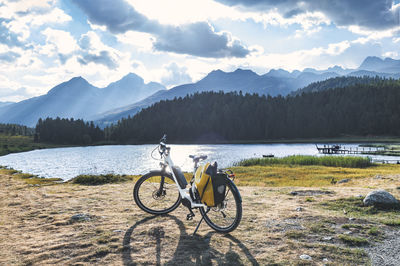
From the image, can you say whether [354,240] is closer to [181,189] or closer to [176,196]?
[181,189]

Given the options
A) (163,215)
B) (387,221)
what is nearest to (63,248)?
(163,215)

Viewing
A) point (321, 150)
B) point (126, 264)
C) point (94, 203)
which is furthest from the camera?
point (321, 150)

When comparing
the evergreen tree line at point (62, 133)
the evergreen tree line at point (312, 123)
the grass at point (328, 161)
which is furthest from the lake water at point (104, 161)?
the evergreen tree line at point (312, 123)

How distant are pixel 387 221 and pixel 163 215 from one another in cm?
618

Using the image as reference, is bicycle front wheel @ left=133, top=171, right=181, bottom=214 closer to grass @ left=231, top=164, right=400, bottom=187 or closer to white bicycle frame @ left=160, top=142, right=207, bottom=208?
white bicycle frame @ left=160, top=142, right=207, bottom=208

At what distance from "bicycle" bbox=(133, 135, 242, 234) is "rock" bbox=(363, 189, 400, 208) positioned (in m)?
4.74

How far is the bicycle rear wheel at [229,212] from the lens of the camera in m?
6.36

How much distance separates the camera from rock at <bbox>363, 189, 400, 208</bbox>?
838 centimetres

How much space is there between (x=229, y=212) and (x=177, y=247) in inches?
64.7

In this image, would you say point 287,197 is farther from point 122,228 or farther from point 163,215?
point 122,228

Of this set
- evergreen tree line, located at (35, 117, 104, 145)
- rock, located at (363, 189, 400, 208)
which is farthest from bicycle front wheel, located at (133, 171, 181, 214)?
evergreen tree line, located at (35, 117, 104, 145)

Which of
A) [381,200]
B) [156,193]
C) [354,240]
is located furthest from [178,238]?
[381,200]

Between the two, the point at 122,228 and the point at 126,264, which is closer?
the point at 126,264

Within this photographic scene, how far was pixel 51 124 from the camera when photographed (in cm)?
18825
